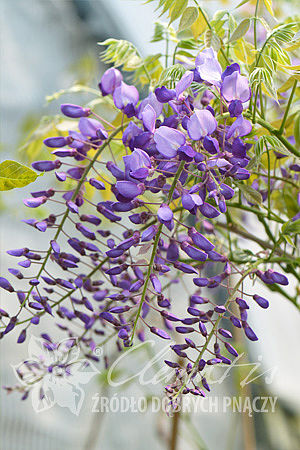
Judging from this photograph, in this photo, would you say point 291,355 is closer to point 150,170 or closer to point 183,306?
point 183,306

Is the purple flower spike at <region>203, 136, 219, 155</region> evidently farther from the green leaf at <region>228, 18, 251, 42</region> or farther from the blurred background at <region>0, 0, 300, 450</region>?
the blurred background at <region>0, 0, 300, 450</region>

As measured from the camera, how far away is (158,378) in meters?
0.44

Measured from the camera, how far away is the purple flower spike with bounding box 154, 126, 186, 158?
25 centimetres

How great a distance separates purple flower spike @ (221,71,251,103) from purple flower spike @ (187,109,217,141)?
0.02 meters

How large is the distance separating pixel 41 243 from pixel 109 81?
3.20ft

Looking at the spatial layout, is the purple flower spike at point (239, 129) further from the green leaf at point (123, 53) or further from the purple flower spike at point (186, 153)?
the green leaf at point (123, 53)

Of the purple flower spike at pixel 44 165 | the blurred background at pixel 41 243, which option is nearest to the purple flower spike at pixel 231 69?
the purple flower spike at pixel 44 165

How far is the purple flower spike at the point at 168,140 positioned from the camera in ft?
0.81

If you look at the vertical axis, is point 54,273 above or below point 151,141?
above

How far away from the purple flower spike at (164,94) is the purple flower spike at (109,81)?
53 millimetres

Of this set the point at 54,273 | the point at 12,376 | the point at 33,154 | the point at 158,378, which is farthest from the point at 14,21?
the point at 158,378

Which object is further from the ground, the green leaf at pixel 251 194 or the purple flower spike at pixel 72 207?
the green leaf at pixel 251 194

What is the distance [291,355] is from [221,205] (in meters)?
1.40

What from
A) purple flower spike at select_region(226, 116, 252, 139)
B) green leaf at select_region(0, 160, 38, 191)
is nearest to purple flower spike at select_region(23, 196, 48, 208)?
green leaf at select_region(0, 160, 38, 191)
